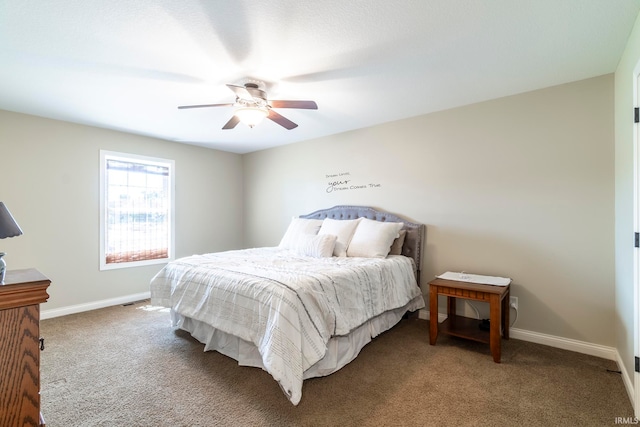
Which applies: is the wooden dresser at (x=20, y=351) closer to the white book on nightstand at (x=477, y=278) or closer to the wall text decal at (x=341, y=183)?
the white book on nightstand at (x=477, y=278)

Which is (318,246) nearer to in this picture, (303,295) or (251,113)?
(303,295)

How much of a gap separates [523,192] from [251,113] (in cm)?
269

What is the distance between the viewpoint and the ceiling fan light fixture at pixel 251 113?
8.45ft

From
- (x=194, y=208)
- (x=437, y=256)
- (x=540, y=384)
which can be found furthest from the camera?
(x=194, y=208)

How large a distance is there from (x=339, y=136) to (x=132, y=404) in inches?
146

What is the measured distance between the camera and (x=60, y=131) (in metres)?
3.73

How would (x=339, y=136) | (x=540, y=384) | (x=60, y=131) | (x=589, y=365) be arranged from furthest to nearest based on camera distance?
(x=339, y=136)
(x=60, y=131)
(x=589, y=365)
(x=540, y=384)

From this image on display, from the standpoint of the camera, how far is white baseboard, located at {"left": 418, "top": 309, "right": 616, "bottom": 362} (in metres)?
2.53

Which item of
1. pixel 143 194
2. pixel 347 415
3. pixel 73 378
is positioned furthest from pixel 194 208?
pixel 347 415

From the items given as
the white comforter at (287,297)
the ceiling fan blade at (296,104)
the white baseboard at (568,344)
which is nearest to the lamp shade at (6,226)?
the white comforter at (287,297)

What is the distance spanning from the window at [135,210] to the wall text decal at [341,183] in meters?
2.54

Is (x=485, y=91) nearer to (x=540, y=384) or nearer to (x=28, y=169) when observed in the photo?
(x=540, y=384)

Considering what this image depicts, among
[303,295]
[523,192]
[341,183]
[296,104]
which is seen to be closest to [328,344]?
[303,295]

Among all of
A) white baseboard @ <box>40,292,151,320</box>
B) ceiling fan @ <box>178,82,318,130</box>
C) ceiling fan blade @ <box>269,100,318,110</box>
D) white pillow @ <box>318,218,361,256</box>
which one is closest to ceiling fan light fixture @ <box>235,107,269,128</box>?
ceiling fan @ <box>178,82,318,130</box>
